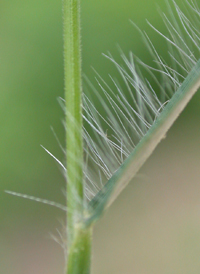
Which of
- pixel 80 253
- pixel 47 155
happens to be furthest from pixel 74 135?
pixel 47 155

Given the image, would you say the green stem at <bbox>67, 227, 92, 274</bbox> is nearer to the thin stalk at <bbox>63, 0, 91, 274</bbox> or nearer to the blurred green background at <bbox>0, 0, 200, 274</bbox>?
the thin stalk at <bbox>63, 0, 91, 274</bbox>

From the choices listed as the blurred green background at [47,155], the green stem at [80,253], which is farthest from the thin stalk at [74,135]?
the blurred green background at [47,155]

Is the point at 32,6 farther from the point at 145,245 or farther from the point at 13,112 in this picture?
the point at 145,245

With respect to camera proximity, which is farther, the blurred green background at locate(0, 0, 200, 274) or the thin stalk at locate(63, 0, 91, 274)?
the blurred green background at locate(0, 0, 200, 274)

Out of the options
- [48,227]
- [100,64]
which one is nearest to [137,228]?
[48,227]

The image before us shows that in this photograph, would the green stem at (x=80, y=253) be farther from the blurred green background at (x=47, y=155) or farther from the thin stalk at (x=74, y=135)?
the blurred green background at (x=47, y=155)

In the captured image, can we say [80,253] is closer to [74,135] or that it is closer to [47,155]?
[74,135]

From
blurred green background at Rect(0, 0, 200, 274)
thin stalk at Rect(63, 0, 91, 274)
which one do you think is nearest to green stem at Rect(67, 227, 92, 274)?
thin stalk at Rect(63, 0, 91, 274)
